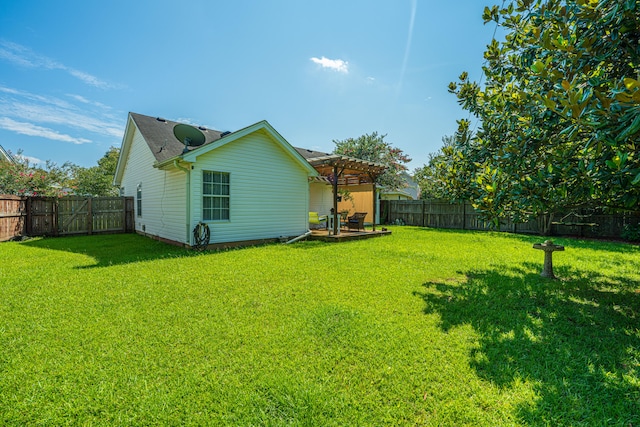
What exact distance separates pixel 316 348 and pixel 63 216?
13.9m

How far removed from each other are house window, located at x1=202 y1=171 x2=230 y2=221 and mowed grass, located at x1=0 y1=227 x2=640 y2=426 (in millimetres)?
3063

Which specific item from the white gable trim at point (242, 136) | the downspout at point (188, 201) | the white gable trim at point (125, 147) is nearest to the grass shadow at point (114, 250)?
the downspout at point (188, 201)

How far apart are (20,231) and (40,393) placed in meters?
12.8

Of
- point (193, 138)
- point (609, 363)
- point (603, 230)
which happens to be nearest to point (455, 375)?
point (609, 363)

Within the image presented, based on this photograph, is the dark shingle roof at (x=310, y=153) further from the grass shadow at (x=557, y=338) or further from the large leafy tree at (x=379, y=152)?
the grass shadow at (x=557, y=338)

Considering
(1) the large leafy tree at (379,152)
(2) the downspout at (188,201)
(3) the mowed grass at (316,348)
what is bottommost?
(3) the mowed grass at (316,348)

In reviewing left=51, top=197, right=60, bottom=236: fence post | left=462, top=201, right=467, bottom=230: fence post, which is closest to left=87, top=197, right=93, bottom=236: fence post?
left=51, top=197, right=60, bottom=236: fence post

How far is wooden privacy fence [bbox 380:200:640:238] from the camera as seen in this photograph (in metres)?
11.8

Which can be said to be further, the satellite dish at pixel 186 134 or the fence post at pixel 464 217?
the fence post at pixel 464 217

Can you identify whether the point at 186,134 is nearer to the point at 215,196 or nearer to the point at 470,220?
the point at 215,196

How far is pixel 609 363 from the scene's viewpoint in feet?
8.53

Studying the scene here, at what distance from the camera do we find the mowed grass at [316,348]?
1.99 meters

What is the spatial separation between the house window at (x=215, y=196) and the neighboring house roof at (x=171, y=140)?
84 cm

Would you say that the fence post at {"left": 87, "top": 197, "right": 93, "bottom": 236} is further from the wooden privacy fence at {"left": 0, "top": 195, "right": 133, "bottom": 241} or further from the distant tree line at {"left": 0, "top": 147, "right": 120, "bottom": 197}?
the distant tree line at {"left": 0, "top": 147, "right": 120, "bottom": 197}
